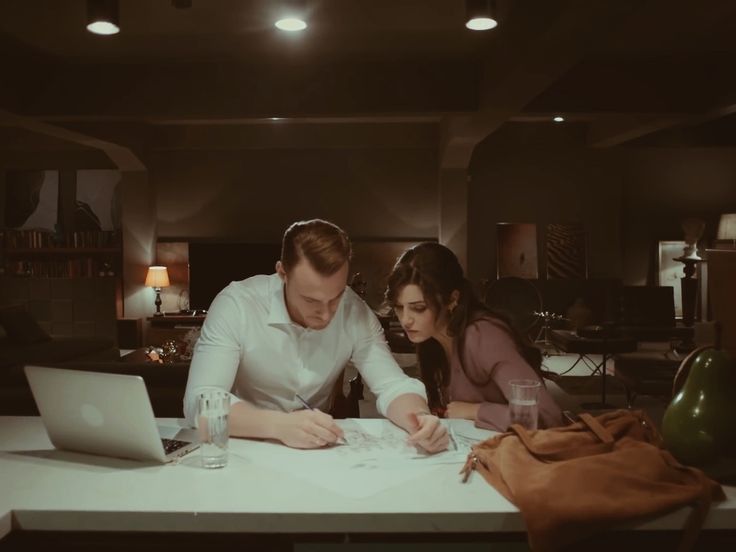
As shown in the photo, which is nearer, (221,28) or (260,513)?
(260,513)

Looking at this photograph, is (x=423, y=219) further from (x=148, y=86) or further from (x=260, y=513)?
(x=260, y=513)

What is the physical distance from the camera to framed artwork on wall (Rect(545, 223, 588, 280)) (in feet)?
29.4

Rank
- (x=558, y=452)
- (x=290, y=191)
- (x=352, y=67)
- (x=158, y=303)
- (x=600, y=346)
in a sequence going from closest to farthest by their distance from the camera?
(x=558, y=452)
(x=600, y=346)
(x=352, y=67)
(x=158, y=303)
(x=290, y=191)

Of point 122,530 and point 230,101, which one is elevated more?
point 230,101

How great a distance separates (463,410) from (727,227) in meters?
7.93

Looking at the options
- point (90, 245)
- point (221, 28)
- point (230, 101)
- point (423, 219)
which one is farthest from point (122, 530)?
point (90, 245)

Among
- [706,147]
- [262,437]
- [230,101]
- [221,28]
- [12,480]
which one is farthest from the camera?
[706,147]

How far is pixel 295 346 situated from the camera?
2164 millimetres

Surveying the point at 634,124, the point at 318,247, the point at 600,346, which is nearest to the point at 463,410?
the point at 318,247

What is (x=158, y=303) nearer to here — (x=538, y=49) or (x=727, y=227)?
(x=538, y=49)

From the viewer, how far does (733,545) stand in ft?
4.37

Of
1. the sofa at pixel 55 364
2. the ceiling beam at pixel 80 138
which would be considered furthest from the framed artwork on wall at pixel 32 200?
the sofa at pixel 55 364

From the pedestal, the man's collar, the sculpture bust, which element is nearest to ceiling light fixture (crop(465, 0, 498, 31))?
the man's collar

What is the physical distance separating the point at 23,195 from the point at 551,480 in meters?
9.74
